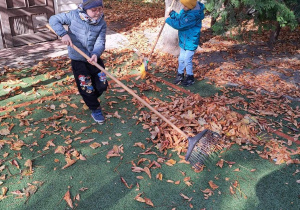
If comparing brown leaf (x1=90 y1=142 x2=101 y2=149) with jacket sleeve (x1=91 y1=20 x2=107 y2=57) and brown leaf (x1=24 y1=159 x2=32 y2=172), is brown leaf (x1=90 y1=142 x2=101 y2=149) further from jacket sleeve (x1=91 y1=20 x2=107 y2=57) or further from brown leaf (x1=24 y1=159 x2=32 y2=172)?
jacket sleeve (x1=91 y1=20 x2=107 y2=57)

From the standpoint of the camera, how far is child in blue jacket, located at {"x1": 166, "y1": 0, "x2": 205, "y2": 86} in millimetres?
4922

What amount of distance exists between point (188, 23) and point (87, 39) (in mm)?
2176

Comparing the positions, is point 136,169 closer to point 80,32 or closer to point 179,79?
point 80,32

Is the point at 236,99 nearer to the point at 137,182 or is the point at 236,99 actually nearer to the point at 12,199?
the point at 137,182

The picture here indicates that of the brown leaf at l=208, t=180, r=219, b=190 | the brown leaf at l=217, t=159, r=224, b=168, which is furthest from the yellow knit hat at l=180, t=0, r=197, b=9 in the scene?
the brown leaf at l=208, t=180, r=219, b=190

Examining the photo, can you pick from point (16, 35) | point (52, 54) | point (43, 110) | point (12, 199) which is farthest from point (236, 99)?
point (16, 35)

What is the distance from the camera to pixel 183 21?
4.96 metres

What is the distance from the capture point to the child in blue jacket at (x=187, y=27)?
492cm

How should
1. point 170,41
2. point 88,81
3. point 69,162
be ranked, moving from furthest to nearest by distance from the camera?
1. point 170,41
2. point 88,81
3. point 69,162

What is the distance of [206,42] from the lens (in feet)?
26.7

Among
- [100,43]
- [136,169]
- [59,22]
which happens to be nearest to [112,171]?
[136,169]

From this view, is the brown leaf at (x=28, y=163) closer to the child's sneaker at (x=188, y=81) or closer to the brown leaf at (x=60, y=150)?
the brown leaf at (x=60, y=150)

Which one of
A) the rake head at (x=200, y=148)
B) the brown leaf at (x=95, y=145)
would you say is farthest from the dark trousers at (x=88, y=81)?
the rake head at (x=200, y=148)

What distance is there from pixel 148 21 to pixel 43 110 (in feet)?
22.8
